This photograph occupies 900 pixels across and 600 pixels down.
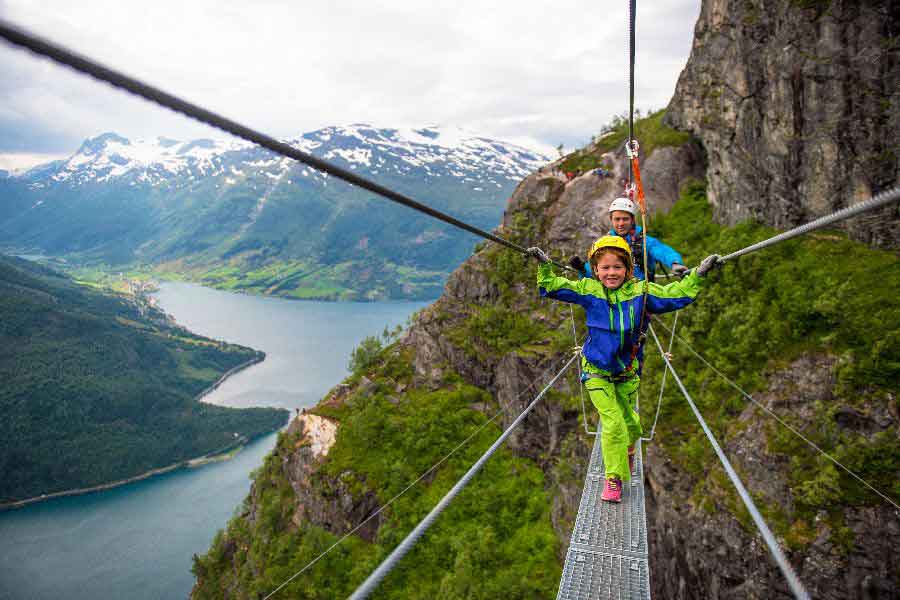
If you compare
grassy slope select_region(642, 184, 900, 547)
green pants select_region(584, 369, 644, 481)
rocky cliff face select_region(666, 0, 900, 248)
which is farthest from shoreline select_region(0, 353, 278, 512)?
green pants select_region(584, 369, 644, 481)

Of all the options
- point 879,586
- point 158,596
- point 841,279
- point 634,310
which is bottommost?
point 158,596

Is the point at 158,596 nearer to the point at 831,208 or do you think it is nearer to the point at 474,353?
the point at 474,353

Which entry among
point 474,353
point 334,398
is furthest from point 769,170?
point 334,398

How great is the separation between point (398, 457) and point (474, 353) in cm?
930

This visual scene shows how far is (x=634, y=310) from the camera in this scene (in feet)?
15.9

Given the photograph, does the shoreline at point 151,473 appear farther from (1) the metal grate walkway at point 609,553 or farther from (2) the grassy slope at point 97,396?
(1) the metal grate walkway at point 609,553

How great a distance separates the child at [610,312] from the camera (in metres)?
4.84

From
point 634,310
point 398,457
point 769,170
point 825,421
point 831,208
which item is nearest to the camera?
point 634,310

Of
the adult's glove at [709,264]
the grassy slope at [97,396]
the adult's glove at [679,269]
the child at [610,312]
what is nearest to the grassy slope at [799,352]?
the adult's glove at [679,269]

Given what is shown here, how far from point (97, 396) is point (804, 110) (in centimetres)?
14812

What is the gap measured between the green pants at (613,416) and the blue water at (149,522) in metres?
72.3

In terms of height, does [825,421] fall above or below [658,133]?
below

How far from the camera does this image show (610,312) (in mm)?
4891

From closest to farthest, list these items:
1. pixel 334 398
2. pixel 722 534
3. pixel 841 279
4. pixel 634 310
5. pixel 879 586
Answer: pixel 634 310, pixel 879 586, pixel 722 534, pixel 841 279, pixel 334 398
